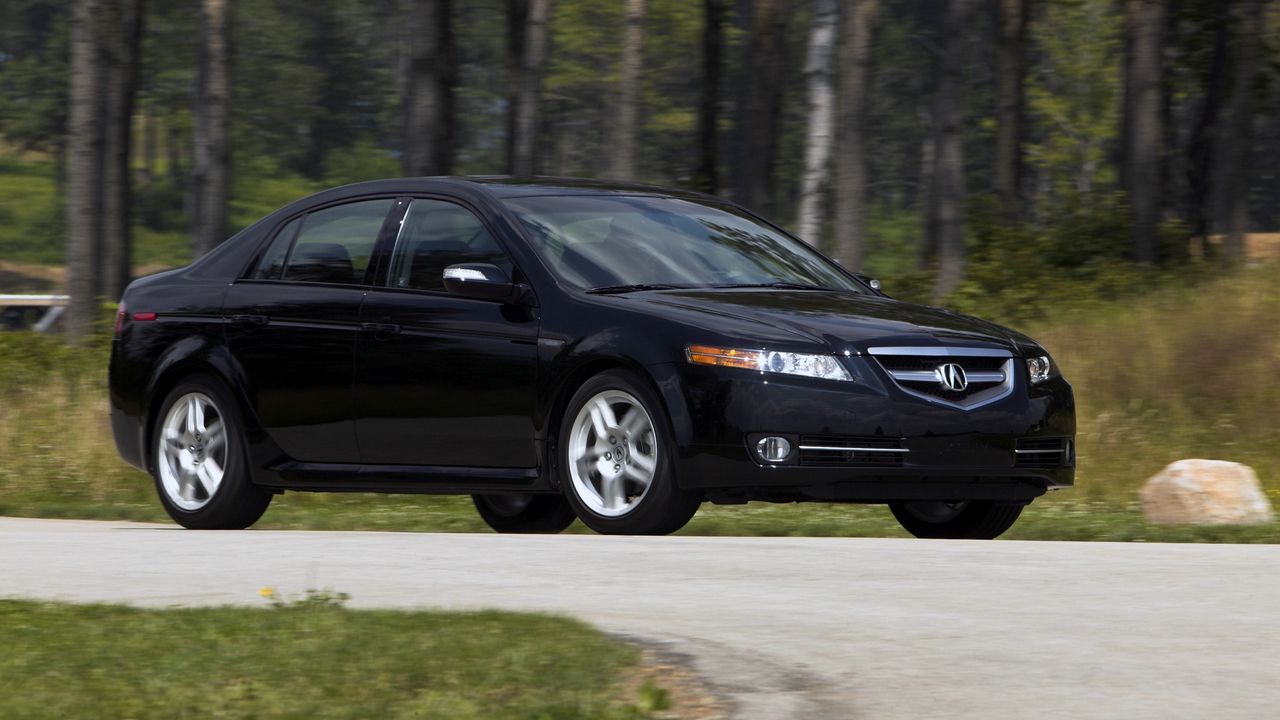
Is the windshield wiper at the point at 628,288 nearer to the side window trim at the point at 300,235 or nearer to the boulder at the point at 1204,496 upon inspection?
the side window trim at the point at 300,235

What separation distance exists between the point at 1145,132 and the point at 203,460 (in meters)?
16.0

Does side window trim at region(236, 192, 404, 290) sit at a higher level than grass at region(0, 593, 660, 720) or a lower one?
higher

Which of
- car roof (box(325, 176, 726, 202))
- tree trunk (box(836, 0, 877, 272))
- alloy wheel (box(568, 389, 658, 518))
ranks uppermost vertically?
tree trunk (box(836, 0, 877, 272))

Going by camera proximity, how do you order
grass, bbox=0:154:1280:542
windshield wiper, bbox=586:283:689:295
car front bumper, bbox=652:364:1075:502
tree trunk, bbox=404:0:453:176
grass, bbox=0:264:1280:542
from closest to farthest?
car front bumper, bbox=652:364:1075:502
windshield wiper, bbox=586:283:689:295
grass, bbox=0:264:1280:542
grass, bbox=0:154:1280:542
tree trunk, bbox=404:0:453:176

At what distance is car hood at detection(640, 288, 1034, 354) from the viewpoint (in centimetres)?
833

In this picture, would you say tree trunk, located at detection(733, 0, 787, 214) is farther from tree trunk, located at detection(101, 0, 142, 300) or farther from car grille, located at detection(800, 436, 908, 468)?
car grille, located at detection(800, 436, 908, 468)

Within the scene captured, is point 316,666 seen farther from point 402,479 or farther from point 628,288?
point 402,479

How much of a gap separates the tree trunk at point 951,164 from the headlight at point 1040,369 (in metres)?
13.6

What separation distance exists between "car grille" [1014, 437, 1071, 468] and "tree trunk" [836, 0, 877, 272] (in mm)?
13344

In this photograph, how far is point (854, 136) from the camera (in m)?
22.9

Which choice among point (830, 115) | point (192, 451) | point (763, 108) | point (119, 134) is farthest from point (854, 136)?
point (192, 451)

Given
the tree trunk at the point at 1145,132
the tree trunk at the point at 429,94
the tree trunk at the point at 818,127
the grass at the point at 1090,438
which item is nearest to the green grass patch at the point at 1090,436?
the grass at the point at 1090,438

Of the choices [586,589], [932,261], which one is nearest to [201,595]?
[586,589]

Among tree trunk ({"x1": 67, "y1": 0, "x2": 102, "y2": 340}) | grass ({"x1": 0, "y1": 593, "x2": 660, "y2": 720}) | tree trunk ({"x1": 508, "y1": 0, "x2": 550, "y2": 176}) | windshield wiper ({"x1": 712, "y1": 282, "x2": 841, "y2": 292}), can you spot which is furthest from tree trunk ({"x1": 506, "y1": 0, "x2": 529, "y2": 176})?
grass ({"x1": 0, "y1": 593, "x2": 660, "y2": 720})
